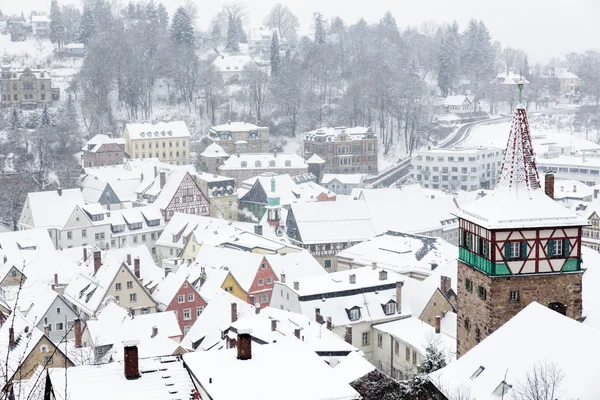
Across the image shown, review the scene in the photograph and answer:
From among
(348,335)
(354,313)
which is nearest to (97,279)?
(354,313)

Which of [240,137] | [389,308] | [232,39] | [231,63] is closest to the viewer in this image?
[389,308]

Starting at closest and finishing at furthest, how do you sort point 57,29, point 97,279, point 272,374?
point 272,374
point 97,279
point 57,29

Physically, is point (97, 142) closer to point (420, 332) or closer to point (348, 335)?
point (348, 335)

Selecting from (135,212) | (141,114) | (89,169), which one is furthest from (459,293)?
(141,114)

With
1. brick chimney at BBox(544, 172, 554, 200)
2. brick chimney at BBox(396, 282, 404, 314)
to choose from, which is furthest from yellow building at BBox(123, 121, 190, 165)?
A: brick chimney at BBox(544, 172, 554, 200)

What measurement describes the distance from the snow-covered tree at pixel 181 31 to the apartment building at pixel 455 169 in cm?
3588

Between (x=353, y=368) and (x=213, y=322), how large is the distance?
1077cm

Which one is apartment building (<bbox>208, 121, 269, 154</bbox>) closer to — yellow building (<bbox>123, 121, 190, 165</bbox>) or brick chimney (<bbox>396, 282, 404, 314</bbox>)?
yellow building (<bbox>123, 121, 190, 165</bbox>)

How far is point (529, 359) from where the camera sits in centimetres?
1803

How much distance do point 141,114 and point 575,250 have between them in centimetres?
8068

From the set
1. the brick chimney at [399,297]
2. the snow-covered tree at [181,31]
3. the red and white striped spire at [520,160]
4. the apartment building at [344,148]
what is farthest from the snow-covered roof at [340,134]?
the red and white striped spire at [520,160]

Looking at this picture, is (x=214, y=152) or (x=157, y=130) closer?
(x=214, y=152)

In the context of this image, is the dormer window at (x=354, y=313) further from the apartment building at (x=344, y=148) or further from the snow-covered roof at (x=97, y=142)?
the apartment building at (x=344, y=148)

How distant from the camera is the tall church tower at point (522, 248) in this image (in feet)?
75.6
